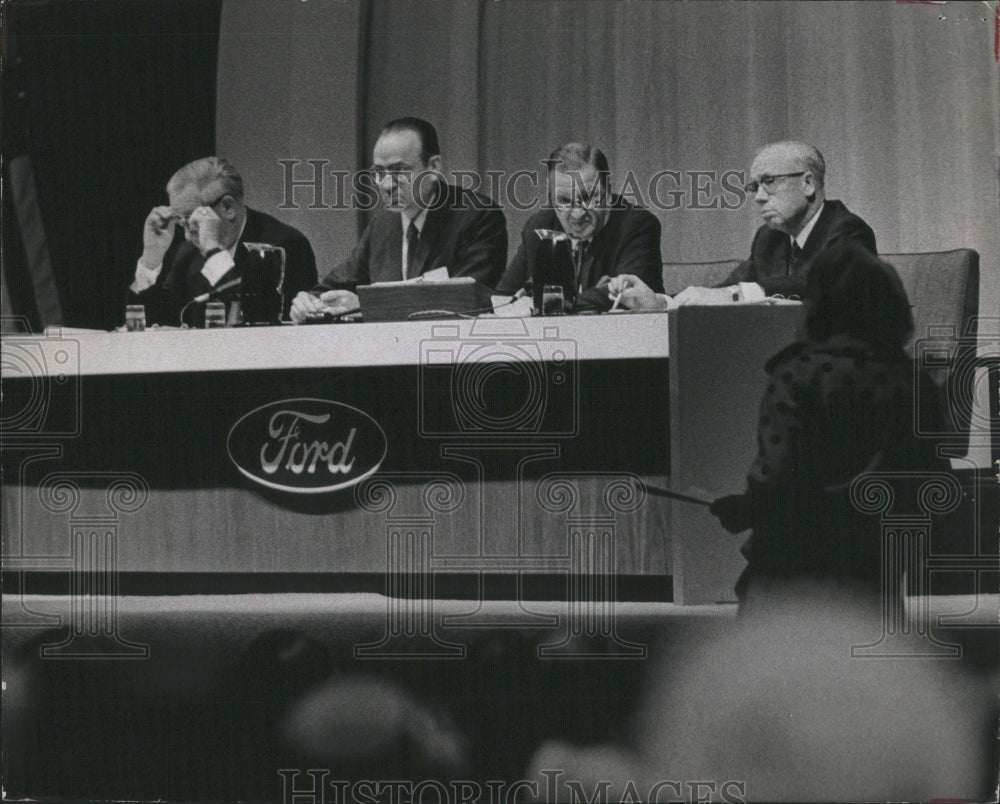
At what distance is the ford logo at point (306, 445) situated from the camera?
2.47m

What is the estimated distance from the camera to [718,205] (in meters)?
2.45

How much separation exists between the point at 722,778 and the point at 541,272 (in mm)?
1214

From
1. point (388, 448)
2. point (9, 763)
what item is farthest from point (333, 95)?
point (9, 763)

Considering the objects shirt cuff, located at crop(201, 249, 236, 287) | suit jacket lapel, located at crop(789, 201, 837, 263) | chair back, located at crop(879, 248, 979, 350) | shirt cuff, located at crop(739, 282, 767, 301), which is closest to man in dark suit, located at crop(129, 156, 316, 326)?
shirt cuff, located at crop(201, 249, 236, 287)

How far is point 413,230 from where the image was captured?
2494 millimetres

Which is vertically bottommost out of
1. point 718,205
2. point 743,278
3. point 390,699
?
point 390,699

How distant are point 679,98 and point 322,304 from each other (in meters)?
0.94

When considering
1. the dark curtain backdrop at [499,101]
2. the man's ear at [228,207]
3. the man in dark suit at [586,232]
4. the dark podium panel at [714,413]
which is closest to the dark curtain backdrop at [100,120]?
the dark curtain backdrop at [499,101]

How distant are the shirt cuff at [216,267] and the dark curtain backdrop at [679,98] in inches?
6.5

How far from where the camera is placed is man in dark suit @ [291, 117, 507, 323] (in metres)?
2.49

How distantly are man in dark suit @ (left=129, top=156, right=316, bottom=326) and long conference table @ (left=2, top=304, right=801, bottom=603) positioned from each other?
0.10 meters

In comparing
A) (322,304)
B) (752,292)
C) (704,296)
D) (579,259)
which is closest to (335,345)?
(322,304)

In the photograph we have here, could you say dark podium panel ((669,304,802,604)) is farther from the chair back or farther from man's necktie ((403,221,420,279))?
man's necktie ((403,221,420,279))

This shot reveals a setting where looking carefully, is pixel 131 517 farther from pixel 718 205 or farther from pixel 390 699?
pixel 718 205
